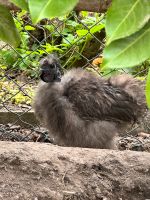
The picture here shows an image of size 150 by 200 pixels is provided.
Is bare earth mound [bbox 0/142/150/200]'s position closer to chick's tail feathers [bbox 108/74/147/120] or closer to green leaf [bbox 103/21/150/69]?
chick's tail feathers [bbox 108/74/147/120]

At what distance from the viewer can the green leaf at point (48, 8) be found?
2.70ft

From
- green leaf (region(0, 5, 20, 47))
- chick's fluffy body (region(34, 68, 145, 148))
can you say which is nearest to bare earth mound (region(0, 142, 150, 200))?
green leaf (region(0, 5, 20, 47))

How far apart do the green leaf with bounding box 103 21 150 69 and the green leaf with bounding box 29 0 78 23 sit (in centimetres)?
11

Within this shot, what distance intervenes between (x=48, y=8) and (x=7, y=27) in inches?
17.9

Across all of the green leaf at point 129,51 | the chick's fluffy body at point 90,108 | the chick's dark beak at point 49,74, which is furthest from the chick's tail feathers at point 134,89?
the green leaf at point 129,51

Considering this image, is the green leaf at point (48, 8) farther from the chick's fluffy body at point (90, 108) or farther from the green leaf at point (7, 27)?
the chick's fluffy body at point (90, 108)

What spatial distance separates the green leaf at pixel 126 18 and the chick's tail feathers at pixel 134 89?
2.32 m

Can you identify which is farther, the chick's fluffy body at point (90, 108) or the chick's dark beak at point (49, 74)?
the chick's dark beak at point (49, 74)

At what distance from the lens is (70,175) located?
2035mm

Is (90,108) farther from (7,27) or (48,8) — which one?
(48,8)

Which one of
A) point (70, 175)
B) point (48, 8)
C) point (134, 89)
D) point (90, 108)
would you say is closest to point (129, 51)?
point (48, 8)

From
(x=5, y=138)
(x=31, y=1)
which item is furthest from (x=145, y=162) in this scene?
(x=5, y=138)

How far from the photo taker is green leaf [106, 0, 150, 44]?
86 centimetres

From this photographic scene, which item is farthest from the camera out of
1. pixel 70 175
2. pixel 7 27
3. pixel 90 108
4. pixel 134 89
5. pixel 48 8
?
pixel 134 89
